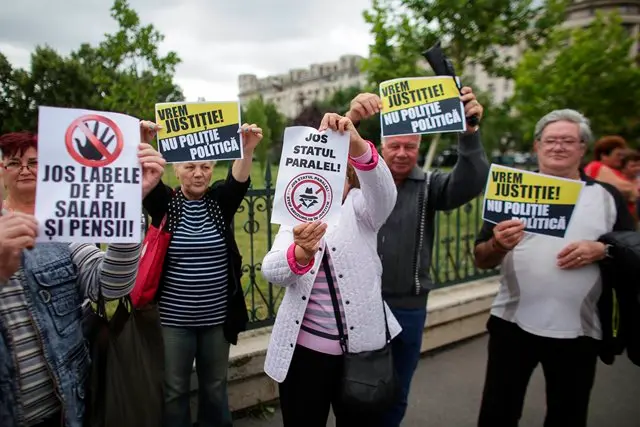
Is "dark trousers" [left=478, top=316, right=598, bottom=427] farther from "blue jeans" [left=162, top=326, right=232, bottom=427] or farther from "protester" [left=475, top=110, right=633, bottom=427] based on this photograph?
"blue jeans" [left=162, top=326, right=232, bottom=427]

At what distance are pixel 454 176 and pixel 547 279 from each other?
0.73m

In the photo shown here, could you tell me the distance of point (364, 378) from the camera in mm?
1965

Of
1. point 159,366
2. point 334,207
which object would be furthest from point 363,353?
point 159,366

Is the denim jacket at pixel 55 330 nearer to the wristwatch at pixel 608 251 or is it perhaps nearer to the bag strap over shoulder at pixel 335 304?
the bag strap over shoulder at pixel 335 304

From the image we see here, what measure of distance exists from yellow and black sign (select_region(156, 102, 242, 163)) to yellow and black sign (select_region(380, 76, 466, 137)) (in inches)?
32.1

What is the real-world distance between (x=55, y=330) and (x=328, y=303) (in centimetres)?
107

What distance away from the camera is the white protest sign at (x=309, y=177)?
189 centimetres

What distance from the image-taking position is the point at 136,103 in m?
10.6

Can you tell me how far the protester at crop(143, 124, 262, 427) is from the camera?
256cm

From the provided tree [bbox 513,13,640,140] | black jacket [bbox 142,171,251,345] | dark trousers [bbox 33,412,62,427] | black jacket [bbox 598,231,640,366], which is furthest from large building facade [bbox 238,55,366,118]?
dark trousers [bbox 33,412,62,427]

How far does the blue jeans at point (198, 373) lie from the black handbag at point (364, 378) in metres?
1.01

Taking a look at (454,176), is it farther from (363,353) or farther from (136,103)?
(136,103)

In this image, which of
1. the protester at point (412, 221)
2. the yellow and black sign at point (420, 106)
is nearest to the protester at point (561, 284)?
the protester at point (412, 221)

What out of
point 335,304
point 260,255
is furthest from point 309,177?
point 260,255
